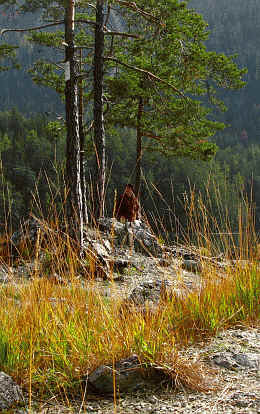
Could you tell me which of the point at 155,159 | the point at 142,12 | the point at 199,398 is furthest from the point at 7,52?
the point at 199,398

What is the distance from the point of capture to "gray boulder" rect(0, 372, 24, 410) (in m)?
2.15

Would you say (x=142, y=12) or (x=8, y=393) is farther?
(x=142, y=12)

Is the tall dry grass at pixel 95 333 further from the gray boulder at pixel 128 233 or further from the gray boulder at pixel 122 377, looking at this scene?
the gray boulder at pixel 128 233

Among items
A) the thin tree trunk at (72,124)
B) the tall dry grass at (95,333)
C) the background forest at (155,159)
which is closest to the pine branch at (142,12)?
the thin tree trunk at (72,124)

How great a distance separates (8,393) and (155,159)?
1361cm

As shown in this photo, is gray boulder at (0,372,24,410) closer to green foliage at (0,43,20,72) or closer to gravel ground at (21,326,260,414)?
gravel ground at (21,326,260,414)

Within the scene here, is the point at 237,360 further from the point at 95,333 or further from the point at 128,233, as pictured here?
the point at 128,233

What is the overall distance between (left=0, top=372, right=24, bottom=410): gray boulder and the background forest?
4.47ft

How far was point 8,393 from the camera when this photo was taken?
219cm

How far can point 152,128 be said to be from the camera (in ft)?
46.9

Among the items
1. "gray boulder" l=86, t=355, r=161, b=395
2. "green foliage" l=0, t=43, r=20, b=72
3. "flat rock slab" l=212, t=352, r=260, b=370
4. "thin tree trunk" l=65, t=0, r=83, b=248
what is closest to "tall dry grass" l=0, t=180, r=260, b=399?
"gray boulder" l=86, t=355, r=161, b=395

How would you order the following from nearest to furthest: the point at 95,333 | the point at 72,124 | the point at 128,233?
1. the point at 95,333
2. the point at 72,124
3. the point at 128,233

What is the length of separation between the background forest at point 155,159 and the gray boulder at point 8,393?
4.47 ft

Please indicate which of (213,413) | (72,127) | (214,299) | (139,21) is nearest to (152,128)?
(139,21)
